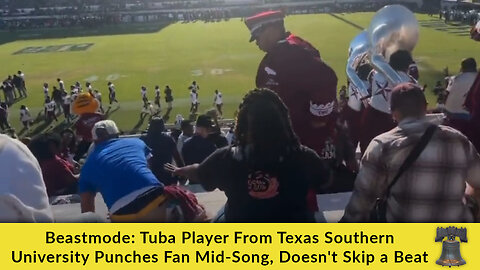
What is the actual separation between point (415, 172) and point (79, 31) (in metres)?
43.9

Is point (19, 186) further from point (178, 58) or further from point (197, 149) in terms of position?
point (178, 58)

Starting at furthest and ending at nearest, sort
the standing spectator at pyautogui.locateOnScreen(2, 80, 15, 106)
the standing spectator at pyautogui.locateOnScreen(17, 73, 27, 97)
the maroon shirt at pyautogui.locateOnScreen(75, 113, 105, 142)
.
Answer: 1. the standing spectator at pyautogui.locateOnScreen(17, 73, 27, 97)
2. the standing spectator at pyautogui.locateOnScreen(2, 80, 15, 106)
3. the maroon shirt at pyautogui.locateOnScreen(75, 113, 105, 142)

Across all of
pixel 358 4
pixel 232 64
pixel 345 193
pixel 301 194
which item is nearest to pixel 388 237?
pixel 301 194

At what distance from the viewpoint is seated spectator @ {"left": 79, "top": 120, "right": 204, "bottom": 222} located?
2998mm

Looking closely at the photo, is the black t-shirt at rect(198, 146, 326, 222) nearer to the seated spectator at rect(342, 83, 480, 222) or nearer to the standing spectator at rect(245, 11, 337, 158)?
the seated spectator at rect(342, 83, 480, 222)

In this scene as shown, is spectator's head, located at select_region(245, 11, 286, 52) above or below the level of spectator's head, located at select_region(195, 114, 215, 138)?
above

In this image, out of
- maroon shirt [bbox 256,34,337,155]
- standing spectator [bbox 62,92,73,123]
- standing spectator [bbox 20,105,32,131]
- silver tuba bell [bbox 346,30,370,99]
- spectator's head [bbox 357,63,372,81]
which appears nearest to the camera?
maroon shirt [bbox 256,34,337,155]

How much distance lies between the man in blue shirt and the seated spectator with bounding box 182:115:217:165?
1.58 m

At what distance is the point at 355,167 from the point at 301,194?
138 centimetres

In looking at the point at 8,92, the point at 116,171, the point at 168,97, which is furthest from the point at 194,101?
the point at 116,171

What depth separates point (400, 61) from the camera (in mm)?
4094

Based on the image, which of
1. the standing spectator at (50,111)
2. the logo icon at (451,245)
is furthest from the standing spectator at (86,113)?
the standing spectator at (50,111)

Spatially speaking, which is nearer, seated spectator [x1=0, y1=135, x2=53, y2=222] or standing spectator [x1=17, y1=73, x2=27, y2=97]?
seated spectator [x1=0, y1=135, x2=53, y2=222]

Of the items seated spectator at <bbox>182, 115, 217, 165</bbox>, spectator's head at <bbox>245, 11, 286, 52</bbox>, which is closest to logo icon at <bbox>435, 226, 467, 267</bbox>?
spectator's head at <bbox>245, 11, 286, 52</bbox>
